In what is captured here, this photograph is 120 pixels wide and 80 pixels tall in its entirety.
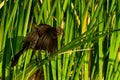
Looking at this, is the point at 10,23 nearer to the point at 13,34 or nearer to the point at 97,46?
the point at 13,34

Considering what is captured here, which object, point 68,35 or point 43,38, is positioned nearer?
point 43,38

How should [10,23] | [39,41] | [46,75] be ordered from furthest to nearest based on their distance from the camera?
[46,75], [10,23], [39,41]

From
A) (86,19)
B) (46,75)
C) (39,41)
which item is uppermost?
(86,19)

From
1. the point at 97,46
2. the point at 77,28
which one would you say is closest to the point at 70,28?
the point at 77,28

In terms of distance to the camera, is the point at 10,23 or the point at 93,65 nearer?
the point at 10,23

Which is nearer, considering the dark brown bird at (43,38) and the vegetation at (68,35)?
the dark brown bird at (43,38)

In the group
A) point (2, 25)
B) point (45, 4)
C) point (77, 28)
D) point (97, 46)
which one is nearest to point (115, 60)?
point (97, 46)

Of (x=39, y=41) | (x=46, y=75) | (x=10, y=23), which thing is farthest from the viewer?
(x=46, y=75)

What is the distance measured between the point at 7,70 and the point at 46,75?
0.17 metres

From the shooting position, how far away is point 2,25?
1.39 metres

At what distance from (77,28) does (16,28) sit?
262 mm

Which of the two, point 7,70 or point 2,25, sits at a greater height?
point 2,25

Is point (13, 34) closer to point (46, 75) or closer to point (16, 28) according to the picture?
point (16, 28)

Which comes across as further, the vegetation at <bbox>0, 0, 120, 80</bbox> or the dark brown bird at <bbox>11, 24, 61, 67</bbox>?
the vegetation at <bbox>0, 0, 120, 80</bbox>
